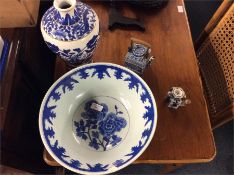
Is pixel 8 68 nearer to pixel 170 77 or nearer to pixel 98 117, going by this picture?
pixel 98 117

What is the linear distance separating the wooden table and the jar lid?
20cm

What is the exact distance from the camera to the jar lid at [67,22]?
2.00 feet

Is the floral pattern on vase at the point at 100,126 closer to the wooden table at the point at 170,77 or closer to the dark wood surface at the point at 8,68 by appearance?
the wooden table at the point at 170,77

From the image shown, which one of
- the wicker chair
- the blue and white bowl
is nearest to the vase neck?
the blue and white bowl

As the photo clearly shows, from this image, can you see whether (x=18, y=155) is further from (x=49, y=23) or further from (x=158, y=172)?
(x=158, y=172)

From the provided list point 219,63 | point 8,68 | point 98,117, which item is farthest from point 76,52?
point 219,63

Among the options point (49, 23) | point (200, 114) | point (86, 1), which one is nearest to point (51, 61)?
point (86, 1)

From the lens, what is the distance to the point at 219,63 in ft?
3.21

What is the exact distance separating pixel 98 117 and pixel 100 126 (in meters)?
0.03

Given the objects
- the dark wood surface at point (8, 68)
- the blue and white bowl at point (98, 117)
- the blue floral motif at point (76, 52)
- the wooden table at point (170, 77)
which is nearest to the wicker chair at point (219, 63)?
the wooden table at point (170, 77)

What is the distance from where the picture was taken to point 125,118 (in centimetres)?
74

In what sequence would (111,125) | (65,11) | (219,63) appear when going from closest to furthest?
1. (65,11)
2. (111,125)
3. (219,63)

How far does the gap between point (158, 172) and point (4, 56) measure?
34.1 inches

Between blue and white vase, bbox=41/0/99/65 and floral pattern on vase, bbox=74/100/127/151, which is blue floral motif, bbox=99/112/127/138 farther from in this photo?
blue and white vase, bbox=41/0/99/65
